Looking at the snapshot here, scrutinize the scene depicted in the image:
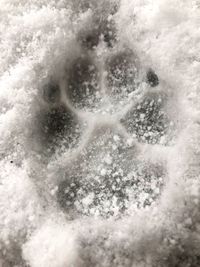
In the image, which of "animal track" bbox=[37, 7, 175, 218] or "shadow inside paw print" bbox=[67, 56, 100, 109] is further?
"shadow inside paw print" bbox=[67, 56, 100, 109]

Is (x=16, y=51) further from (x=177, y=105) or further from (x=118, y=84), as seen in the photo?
(x=177, y=105)

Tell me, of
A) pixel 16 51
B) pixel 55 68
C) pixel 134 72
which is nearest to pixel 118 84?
pixel 134 72

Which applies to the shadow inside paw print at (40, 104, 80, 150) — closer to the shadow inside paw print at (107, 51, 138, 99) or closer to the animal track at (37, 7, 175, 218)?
the animal track at (37, 7, 175, 218)

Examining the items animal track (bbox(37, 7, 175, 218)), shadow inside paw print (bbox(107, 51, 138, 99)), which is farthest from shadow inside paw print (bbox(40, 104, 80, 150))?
shadow inside paw print (bbox(107, 51, 138, 99))

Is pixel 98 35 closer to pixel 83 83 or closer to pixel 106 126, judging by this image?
pixel 83 83

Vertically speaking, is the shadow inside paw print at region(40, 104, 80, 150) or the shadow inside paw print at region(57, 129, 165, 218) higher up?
the shadow inside paw print at region(40, 104, 80, 150)

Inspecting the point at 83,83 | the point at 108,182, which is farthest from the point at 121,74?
the point at 108,182

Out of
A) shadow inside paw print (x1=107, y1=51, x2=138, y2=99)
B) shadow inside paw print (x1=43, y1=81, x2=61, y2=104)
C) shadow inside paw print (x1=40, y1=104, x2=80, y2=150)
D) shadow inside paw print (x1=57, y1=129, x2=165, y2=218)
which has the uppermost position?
shadow inside paw print (x1=107, y1=51, x2=138, y2=99)
